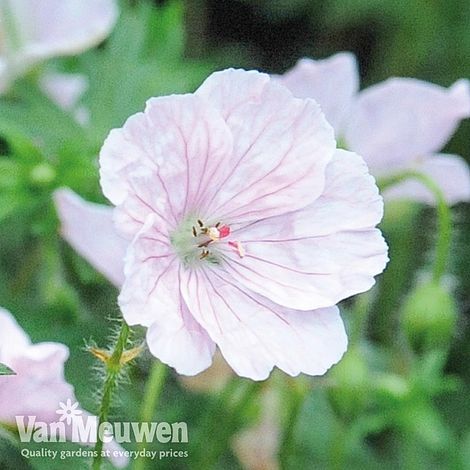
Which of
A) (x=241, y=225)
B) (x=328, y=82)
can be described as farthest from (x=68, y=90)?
(x=241, y=225)

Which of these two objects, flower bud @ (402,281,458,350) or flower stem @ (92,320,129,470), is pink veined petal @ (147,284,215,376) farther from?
flower bud @ (402,281,458,350)

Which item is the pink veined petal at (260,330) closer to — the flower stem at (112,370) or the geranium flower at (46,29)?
the flower stem at (112,370)

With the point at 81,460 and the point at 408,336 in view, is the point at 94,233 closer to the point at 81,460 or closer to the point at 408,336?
the point at 81,460

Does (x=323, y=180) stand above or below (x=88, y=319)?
below

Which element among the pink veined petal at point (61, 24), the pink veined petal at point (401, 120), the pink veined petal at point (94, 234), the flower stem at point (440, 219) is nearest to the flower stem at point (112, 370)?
the pink veined petal at point (94, 234)

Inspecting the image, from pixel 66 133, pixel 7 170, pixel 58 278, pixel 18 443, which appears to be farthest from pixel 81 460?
pixel 66 133

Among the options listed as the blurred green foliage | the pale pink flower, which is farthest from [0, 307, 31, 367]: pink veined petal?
the pale pink flower

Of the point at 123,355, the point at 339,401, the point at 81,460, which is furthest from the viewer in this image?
the point at 339,401

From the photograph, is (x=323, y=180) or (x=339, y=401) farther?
(x=339, y=401)
